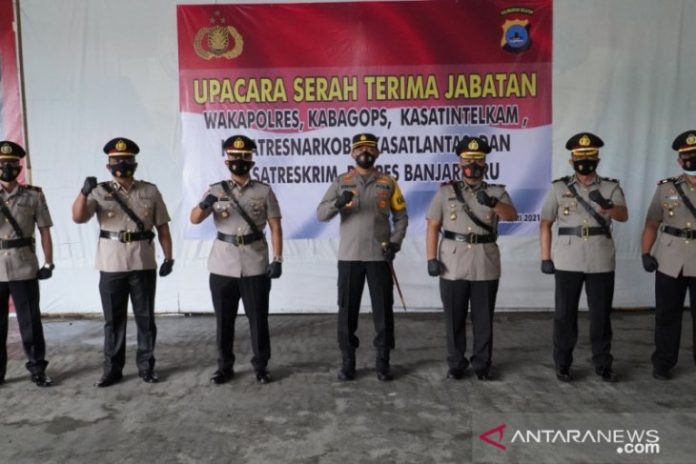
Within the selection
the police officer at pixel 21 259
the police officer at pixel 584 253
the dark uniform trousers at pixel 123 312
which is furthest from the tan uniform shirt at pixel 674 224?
the police officer at pixel 21 259

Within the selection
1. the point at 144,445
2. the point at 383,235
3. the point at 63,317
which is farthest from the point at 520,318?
the point at 63,317

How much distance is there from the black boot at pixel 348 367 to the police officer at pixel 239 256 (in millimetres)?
499

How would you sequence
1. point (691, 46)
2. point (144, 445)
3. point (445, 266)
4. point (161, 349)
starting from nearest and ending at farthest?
point (144, 445) → point (445, 266) → point (161, 349) → point (691, 46)

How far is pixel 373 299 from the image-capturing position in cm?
411

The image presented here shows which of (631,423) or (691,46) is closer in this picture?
(631,423)

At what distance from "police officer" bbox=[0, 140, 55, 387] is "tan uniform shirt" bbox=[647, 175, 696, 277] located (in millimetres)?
4084

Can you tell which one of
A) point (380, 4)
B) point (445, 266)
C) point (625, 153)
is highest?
point (380, 4)

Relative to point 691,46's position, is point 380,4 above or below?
above

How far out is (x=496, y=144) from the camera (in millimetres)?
5910

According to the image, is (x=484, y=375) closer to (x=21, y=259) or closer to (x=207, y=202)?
(x=207, y=202)

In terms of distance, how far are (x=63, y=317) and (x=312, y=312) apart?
2490 mm

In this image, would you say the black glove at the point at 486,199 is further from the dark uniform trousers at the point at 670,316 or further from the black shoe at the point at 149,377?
the black shoe at the point at 149,377

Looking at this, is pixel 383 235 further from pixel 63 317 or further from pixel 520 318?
pixel 63 317

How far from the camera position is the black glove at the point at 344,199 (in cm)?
389
